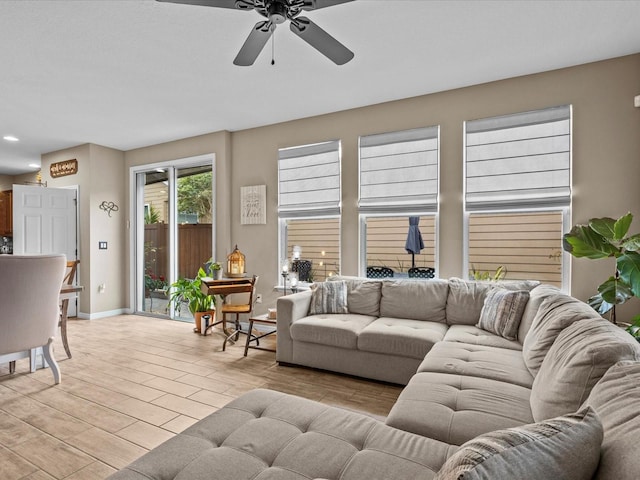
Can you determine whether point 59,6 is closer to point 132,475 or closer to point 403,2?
point 403,2

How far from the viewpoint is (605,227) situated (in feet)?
8.50

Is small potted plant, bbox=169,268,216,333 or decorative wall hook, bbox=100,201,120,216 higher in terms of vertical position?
decorative wall hook, bbox=100,201,120,216

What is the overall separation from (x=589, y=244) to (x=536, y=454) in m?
2.54

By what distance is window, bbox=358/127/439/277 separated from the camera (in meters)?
3.81

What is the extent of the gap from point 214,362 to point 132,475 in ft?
8.33

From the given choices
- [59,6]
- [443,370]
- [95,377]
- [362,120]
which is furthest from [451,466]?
[362,120]

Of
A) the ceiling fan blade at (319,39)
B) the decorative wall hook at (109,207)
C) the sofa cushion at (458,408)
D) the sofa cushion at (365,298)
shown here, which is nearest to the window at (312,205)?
the sofa cushion at (365,298)

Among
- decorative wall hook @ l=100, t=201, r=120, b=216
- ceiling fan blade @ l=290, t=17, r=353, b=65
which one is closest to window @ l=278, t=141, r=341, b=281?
ceiling fan blade @ l=290, t=17, r=353, b=65

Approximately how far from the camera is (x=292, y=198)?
181 inches

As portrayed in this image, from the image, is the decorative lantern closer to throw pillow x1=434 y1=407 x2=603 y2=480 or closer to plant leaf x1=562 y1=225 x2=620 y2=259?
plant leaf x1=562 y1=225 x2=620 y2=259

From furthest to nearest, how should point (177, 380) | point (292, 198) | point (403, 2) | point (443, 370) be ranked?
point (292, 198) → point (177, 380) → point (403, 2) → point (443, 370)

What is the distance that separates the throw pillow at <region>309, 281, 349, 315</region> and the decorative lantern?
139cm

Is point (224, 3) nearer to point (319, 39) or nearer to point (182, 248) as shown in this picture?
point (319, 39)

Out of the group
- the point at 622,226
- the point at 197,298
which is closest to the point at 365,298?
the point at 622,226
